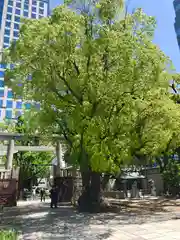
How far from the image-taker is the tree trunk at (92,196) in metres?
10.7

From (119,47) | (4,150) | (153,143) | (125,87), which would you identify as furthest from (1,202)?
(119,47)

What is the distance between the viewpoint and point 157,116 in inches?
389

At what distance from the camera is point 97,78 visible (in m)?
8.78

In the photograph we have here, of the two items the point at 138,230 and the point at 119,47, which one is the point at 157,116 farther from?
the point at 138,230

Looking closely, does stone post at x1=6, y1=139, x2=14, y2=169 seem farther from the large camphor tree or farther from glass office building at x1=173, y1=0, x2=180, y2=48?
glass office building at x1=173, y1=0, x2=180, y2=48

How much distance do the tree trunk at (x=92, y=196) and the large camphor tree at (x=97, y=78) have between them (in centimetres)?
157

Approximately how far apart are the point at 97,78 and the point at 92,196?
588cm

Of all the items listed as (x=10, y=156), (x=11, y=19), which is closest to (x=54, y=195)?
(x=10, y=156)

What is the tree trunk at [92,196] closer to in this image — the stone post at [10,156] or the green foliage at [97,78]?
the green foliage at [97,78]

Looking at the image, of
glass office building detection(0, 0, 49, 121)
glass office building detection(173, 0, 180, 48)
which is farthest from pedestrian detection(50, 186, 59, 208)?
glass office building detection(173, 0, 180, 48)

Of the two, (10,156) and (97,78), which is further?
(10,156)

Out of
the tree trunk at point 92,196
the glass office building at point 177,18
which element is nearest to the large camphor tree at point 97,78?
the tree trunk at point 92,196

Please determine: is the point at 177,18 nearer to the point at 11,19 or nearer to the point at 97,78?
the point at 11,19

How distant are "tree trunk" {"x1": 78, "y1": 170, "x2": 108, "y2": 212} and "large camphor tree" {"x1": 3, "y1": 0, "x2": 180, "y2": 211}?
1573 millimetres
